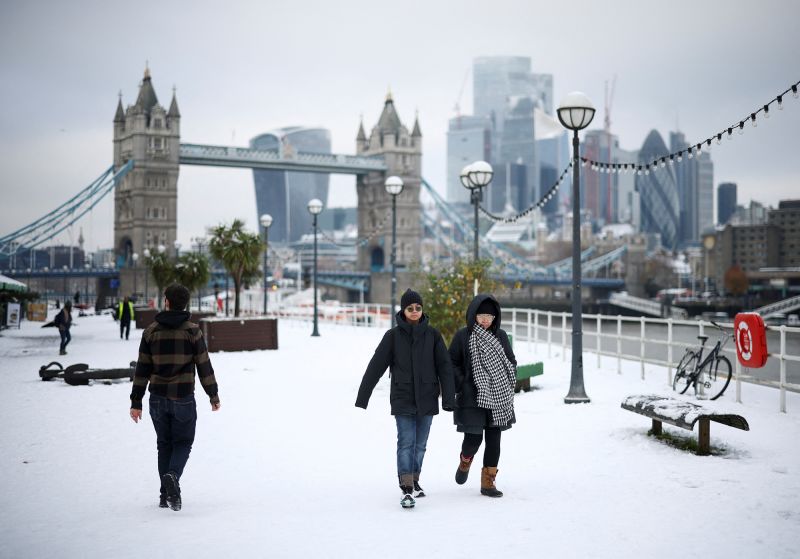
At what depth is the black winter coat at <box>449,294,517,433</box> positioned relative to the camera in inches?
249

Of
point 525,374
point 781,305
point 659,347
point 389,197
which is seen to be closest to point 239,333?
point 525,374

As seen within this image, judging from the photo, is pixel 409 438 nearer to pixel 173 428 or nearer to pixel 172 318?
pixel 173 428

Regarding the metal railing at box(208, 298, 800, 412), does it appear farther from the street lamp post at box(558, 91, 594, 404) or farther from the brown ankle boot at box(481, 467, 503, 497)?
the brown ankle boot at box(481, 467, 503, 497)

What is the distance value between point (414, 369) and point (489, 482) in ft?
3.51

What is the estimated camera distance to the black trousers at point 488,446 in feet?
20.9

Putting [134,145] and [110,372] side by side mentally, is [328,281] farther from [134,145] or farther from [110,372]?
[110,372]

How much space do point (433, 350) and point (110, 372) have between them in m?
8.95

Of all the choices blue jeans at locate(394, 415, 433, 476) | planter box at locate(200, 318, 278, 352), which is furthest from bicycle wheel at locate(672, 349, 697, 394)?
planter box at locate(200, 318, 278, 352)

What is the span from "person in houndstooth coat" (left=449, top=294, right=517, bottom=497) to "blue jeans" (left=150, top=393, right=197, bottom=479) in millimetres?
1952

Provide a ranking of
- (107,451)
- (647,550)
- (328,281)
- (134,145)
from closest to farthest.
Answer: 1. (647,550)
2. (107,451)
3. (328,281)
4. (134,145)

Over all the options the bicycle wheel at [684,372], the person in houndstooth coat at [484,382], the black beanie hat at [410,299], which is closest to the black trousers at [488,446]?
the person in houndstooth coat at [484,382]

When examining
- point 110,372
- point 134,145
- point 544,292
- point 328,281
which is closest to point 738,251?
point 544,292

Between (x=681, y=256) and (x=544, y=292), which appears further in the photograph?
(x=681, y=256)

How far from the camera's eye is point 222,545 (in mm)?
5258
